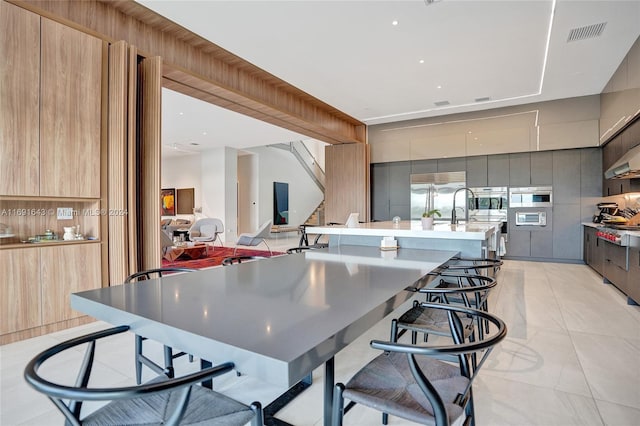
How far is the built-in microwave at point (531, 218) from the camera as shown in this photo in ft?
21.2

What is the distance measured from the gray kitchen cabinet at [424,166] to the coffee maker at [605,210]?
2.94m

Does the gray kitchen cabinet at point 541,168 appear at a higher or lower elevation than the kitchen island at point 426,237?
higher

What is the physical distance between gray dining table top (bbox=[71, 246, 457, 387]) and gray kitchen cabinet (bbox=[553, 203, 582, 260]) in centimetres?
587

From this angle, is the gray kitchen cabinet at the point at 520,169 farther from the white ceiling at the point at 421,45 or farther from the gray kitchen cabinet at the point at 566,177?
Result: the white ceiling at the point at 421,45

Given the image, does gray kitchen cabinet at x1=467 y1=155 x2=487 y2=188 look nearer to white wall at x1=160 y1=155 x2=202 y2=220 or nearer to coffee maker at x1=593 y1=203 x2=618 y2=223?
coffee maker at x1=593 y1=203 x2=618 y2=223

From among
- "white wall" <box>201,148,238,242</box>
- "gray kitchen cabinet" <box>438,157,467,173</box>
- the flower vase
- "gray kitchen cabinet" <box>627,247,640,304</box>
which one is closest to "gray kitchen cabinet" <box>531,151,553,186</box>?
"gray kitchen cabinet" <box>438,157,467,173</box>

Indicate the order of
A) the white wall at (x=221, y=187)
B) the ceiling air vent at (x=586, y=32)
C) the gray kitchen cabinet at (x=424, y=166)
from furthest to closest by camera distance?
1. the white wall at (x=221, y=187)
2. the gray kitchen cabinet at (x=424, y=166)
3. the ceiling air vent at (x=586, y=32)

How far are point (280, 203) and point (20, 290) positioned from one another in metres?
9.77

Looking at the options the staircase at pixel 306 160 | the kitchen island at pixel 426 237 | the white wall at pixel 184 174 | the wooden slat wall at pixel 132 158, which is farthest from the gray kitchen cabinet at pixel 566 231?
the white wall at pixel 184 174

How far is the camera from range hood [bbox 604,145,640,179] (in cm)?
397

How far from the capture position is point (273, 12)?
346cm

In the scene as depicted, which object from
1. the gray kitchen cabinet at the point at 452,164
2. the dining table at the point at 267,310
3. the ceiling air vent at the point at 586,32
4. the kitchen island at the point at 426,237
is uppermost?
the ceiling air vent at the point at 586,32

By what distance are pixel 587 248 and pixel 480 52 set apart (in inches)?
161

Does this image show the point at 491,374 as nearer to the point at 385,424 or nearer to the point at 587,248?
the point at 385,424
